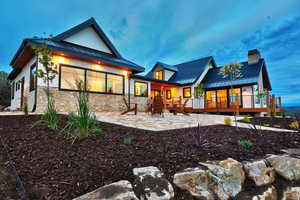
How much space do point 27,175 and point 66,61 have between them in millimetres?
7469

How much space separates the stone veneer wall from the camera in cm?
670

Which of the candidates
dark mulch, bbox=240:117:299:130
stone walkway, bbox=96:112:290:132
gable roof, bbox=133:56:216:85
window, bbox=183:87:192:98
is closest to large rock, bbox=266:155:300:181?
stone walkway, bbox=96:112:290:132

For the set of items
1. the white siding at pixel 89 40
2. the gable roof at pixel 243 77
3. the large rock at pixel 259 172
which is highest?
the white siding at pixel 89 40

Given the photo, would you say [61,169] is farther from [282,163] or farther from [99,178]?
[282,163]

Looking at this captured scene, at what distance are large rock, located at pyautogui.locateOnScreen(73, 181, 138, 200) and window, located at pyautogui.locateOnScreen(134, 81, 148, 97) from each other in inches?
365

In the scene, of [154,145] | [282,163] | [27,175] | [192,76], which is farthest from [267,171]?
[192,76]

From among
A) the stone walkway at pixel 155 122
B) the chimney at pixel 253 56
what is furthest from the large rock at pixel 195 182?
the chimney at pixel 253 56

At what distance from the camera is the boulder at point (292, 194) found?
5.79 ft

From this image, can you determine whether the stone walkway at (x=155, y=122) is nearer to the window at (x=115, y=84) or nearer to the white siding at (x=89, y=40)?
the window at (x=115, y=84)

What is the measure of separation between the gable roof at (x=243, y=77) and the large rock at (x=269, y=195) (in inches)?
466

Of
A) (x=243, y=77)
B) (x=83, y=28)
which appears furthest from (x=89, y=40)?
(x=243, y=77)

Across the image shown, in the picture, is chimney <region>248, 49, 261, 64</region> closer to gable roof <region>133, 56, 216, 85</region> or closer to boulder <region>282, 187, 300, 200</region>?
gable roof <region>133, 56, 216, 85</region>

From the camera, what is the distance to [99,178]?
1415 mm

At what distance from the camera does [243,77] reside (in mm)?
12398
